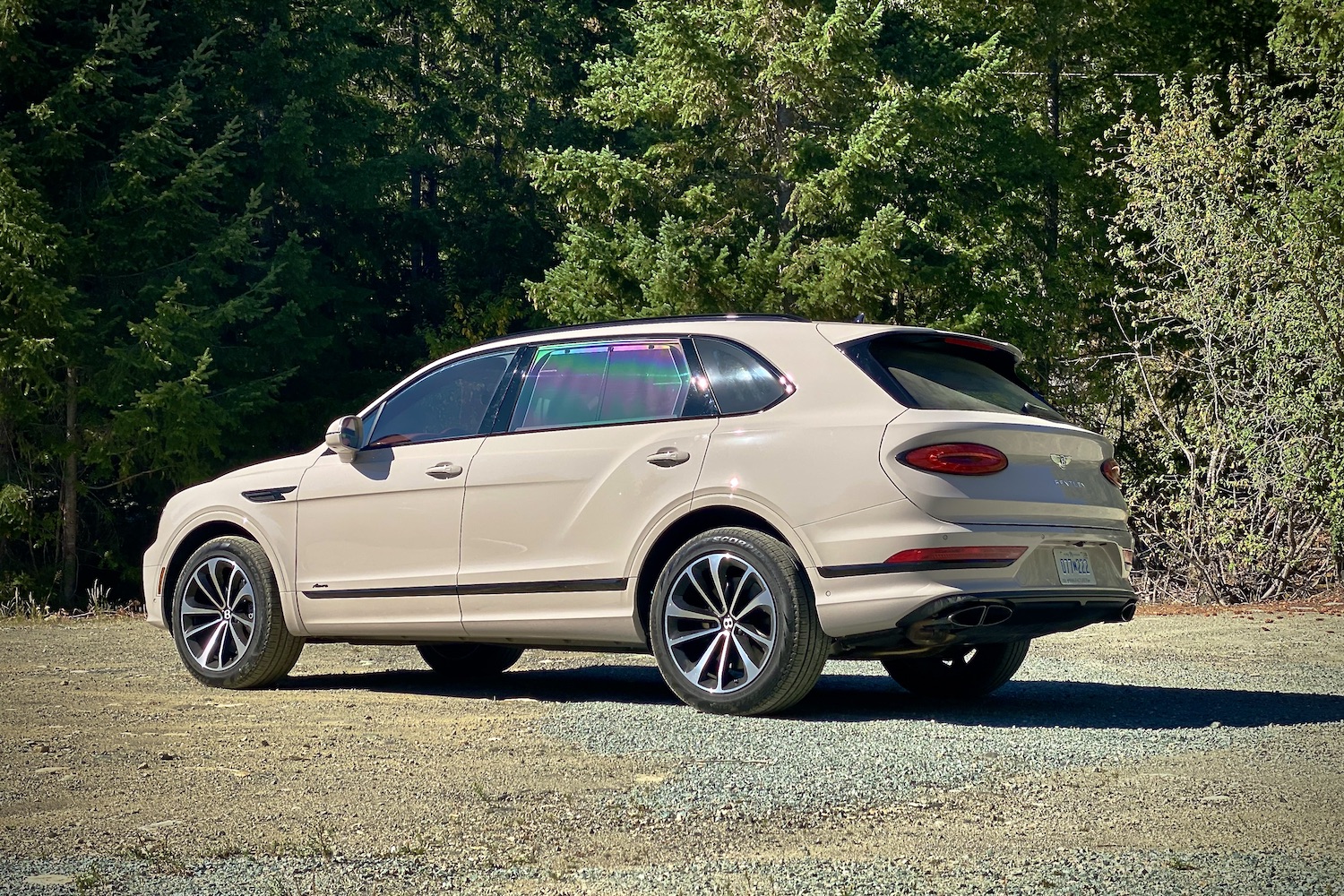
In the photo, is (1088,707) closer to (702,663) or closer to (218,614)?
(702,663)

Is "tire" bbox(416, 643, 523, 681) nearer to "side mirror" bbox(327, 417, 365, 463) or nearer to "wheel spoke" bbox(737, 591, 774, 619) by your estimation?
"side mirror" bbox(327, 417, 365, 463)

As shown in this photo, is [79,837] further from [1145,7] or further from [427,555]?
[1145,7]

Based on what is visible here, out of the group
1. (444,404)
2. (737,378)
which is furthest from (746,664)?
(444,404)

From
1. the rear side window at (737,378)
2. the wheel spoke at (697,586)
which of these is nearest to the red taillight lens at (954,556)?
the wheel spoke at (697,586)

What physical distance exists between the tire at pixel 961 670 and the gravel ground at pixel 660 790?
178 millimetres

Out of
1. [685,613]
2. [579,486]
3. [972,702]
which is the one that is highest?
[579,486]

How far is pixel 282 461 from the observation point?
8.70 metres

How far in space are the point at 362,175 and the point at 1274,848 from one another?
81.0 feet

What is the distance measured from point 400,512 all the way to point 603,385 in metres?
1.32

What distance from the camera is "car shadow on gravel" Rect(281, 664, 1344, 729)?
7055 mm

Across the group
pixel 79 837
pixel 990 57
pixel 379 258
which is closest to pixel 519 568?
pixel 79 837

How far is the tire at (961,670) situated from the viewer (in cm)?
801

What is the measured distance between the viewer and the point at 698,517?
7.13 m

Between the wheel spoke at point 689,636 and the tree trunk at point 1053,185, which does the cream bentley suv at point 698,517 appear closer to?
the wheel spoke at point 689,636
